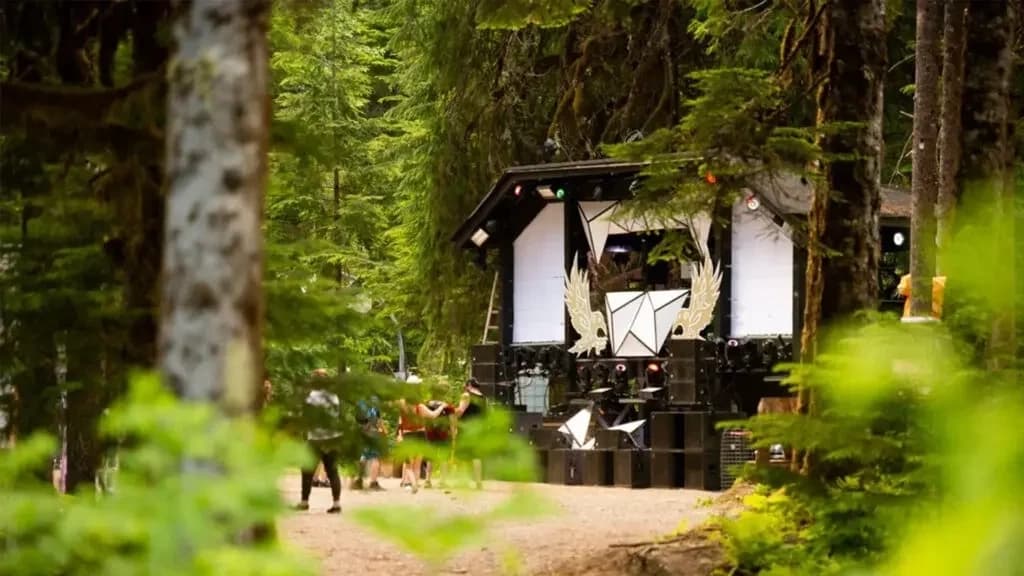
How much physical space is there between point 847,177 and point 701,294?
36.0 ft

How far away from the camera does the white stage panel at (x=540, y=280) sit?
24.0m

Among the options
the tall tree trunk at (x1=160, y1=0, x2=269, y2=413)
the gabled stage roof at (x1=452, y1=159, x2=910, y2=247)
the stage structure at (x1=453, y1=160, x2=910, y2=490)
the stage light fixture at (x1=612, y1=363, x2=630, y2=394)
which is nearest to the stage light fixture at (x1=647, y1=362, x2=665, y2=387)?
the stage structure at (x1=453, y1=160, x2=910, y2=490)

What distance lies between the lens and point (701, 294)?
2180cm

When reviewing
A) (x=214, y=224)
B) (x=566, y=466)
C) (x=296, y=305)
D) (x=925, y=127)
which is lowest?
(x=566, y=466)

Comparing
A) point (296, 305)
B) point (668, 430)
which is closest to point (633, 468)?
point (668, 430)

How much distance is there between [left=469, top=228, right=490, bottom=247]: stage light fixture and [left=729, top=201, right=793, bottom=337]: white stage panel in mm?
4068

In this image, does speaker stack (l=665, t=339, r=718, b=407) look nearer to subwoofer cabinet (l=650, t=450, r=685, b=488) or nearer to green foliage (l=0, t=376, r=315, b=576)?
subwoofer cabinet (l=650, t=450, r=685, b=488)

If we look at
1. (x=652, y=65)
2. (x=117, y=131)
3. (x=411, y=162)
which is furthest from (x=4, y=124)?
(x=411, y=162)

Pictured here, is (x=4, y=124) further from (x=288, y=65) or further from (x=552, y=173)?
(x=288, y=65)

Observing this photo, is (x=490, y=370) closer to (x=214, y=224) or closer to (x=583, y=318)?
(x=583, y=318)

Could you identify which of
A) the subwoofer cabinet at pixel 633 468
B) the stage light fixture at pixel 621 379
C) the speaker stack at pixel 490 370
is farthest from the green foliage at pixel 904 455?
the speaker stack at pixel 490 370

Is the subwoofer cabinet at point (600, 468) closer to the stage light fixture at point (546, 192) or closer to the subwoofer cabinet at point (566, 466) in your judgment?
the subwoofer cabinet at point (566, 466)

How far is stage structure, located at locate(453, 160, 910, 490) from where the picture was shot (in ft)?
68.2

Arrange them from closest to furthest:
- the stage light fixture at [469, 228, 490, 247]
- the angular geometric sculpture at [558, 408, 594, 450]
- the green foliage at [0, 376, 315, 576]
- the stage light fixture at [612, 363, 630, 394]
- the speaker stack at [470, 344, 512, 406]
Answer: the green foliage at [0, 376, 315, 576] < the angular geometric sculpture at [558, 408, 594, 450] < the stage light fixture at [612, 363, 630, 394] < the speaker stack at [470, 344, 512, 406] < the stage light fixture at [469, 228, 490, 247]
